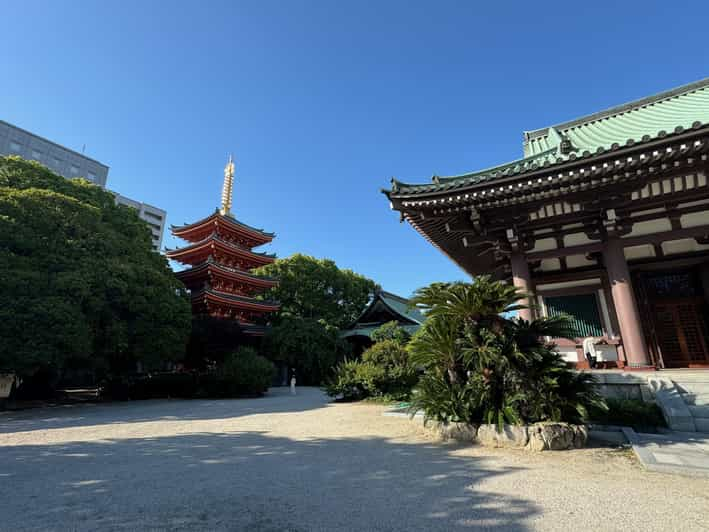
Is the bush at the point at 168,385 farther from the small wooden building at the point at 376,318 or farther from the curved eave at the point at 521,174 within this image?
the curved eave at the point at 521,174

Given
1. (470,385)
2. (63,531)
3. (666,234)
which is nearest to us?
(63,531)

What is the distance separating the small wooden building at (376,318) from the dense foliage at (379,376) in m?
12.2

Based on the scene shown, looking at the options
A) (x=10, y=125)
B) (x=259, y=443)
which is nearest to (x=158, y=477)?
(x=259, y=443)

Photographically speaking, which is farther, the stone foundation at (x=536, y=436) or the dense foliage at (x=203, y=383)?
the dense foliage at (x=203, y=383)

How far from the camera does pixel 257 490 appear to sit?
3.06 m

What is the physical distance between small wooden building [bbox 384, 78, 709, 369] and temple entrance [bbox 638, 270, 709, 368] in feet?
0.07

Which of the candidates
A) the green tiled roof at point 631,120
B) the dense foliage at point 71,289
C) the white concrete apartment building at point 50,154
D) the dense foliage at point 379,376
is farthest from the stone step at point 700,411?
the white concrete apartment building at point 50,154

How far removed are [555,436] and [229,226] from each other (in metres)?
24.5

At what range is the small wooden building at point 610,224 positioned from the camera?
5602 mm

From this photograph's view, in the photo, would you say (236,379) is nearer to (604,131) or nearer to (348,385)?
(348,385)

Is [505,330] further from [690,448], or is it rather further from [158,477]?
[158,477]

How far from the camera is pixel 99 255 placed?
11.5 metres

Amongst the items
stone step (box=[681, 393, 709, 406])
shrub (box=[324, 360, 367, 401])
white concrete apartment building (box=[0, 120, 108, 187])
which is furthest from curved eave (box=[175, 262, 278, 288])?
white concrete apartment building (box=[0, 120, 108, 187])

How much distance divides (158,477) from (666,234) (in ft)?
29.2
